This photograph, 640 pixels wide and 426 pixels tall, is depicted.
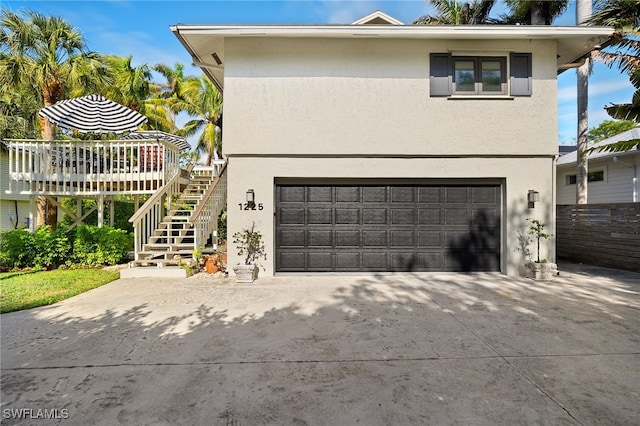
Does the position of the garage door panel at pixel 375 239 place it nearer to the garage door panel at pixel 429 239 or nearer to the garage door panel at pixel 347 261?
the garage door panel at pixel 347 261

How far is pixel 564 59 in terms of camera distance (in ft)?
24.6

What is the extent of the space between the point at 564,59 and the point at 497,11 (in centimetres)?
904

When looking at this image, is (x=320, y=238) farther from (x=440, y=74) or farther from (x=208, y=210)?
(x=440, y=74)

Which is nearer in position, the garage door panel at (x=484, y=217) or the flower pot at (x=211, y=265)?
the garage door panel at (x=484, y=217)

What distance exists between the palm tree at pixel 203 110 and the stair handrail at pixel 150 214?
11510mm

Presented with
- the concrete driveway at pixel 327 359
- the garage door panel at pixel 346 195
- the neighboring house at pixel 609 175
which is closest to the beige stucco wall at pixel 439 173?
the garage door panel at pixel 346 195

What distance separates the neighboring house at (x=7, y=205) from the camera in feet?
47.0

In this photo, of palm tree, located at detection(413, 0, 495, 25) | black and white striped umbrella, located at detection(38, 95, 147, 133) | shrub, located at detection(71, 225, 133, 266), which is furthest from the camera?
palm tree, located at detection(413, 0, 495, 25)

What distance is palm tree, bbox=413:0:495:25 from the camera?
47.4 feet

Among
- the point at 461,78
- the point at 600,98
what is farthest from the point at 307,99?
the point at 600,98

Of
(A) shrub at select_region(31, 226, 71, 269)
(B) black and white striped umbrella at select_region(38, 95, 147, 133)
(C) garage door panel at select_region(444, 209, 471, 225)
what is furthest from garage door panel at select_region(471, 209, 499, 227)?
(A) shrub at select_region(31, 226, 71, 269)

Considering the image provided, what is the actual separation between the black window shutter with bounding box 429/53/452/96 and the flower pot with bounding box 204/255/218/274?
611cm

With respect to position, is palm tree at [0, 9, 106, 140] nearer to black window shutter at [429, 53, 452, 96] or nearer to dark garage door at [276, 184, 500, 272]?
dark garage door at [276, 184, 500, 272]

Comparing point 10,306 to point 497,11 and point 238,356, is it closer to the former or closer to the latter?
point 238,356
